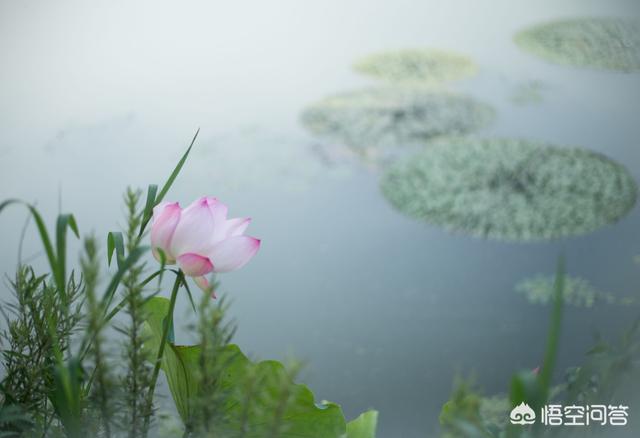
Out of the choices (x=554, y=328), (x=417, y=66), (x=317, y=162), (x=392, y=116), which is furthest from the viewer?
(x=417, y=66)

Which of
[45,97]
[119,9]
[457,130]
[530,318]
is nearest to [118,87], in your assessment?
[45,97]

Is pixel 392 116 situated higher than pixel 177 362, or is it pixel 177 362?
pixel 392 116

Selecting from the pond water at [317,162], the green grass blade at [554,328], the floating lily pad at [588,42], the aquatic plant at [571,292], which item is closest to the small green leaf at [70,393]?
the green grass blade at [554,328]

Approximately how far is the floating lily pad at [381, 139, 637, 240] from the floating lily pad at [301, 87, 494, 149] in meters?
0.11

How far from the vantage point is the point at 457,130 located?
2.56 metres

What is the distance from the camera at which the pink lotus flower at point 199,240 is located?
542 mm

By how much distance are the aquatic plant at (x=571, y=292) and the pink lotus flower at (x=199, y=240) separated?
4.95ft

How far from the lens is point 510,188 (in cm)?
229

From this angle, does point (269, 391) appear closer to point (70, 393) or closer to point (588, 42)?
point (70, 393)

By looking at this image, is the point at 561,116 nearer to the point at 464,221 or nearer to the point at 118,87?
the point at 464,221

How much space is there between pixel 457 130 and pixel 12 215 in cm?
129

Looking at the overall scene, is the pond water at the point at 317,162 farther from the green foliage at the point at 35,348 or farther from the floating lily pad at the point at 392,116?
the green foliage at the point at 35,348

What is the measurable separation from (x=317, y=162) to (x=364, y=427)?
1875mm

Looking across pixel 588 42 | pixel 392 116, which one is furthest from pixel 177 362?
pixel 588 42
